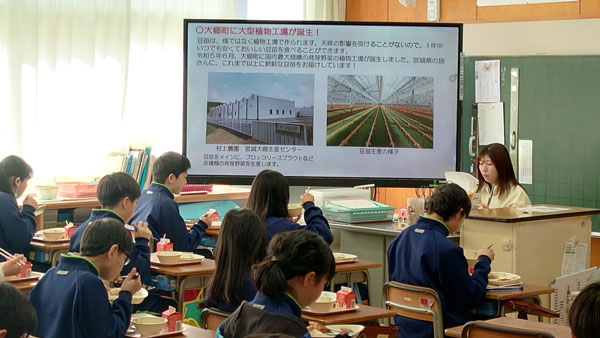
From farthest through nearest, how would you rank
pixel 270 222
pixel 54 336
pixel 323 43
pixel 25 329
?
pixel 323 43
pixel 270 222
pixel 54 336
pixel 25 329

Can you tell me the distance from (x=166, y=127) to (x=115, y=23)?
100 centimetres

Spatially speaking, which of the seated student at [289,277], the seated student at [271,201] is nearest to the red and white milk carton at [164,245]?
the seated student at [271,201]

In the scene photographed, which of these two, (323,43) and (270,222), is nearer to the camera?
(270,222)

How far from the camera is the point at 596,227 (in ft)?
22.0

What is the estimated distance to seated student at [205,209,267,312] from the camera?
10.9ft

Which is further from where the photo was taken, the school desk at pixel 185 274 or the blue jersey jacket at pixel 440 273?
the school desk at pixel 185 274

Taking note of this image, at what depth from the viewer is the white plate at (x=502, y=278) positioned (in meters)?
3.93

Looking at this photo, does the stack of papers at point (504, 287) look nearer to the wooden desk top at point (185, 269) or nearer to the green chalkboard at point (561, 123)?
the wooden desk top at point (185, 269)

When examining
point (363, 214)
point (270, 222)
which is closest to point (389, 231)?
point (363, 214)

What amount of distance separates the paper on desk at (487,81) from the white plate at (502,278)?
11.1ft

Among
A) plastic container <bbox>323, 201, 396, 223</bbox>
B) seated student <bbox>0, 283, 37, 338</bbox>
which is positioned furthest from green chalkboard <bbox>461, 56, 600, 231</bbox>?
seated student <bbox>0, 283, 37, 338</bbox>

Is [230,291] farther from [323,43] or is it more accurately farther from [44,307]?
[323,43]

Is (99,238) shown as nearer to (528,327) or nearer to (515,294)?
(528,327)

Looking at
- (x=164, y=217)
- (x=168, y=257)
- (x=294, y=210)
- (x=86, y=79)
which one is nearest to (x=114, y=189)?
(x=168, y=257)
